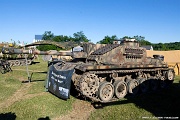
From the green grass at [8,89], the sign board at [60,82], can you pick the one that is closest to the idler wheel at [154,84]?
the sign board at [60,82]

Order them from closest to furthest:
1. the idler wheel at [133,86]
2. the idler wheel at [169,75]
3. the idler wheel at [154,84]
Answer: the idler wheel at [133,86]
the idler wheel at [154,84]
the idler wheel at [169,75]

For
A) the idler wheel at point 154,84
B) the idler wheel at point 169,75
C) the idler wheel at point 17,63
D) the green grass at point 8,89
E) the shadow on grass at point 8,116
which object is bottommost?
the shadow on grass at point 8,116

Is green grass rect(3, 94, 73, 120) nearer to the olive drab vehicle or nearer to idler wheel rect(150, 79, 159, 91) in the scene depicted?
the olive drab vehicle

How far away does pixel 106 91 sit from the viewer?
1121 centimetres

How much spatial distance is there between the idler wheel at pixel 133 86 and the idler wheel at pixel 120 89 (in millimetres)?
427

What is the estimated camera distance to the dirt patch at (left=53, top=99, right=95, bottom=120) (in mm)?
9000

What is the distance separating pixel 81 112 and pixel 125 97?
11.1ft

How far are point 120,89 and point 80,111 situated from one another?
3127 mm

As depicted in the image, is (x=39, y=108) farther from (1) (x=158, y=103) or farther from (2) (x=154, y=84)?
(2) (x=154, y=84)

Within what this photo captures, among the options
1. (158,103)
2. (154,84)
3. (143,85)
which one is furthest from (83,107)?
(154,84)

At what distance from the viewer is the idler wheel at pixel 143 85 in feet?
43.0

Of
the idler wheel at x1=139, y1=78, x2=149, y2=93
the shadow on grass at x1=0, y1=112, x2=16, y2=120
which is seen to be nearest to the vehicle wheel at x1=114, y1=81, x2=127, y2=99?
the idler wheel at x1=139, y1=78, x2=149, y2=93

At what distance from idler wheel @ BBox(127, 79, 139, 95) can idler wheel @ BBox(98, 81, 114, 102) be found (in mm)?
1502

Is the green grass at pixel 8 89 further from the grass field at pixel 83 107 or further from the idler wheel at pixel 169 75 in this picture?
the idler wheel at pixel 169 75
